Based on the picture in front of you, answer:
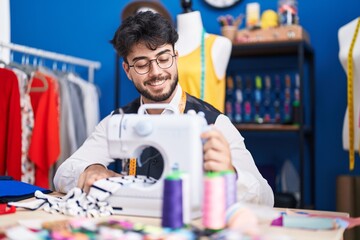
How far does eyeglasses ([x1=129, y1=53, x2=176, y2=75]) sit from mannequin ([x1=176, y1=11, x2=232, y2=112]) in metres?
0.84

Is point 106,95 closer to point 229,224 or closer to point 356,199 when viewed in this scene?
point 356,199

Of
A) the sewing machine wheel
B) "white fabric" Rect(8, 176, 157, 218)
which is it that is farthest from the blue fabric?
the sewing machine wheel

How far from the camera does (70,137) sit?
120 inches

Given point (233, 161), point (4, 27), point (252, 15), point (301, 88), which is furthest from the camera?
point (252, 15)

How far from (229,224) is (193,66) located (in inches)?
62.6

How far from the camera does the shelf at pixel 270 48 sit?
2796 mm

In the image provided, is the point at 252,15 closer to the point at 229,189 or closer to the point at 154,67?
the point at 154,67

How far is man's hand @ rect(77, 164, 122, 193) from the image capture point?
1.35 metres

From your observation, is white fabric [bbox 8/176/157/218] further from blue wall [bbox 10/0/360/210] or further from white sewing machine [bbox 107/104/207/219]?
blue wall [bbox 10/0/360/210]

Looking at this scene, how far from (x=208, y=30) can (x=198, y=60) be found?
0.95m

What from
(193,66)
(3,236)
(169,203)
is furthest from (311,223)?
(193,66)

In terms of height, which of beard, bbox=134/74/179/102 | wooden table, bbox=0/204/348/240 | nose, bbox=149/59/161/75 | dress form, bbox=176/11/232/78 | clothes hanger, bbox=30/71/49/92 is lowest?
wooden table, bbox=0/204/348/240

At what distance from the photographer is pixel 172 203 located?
3.35 feet

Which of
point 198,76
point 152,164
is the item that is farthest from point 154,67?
point 198,76
